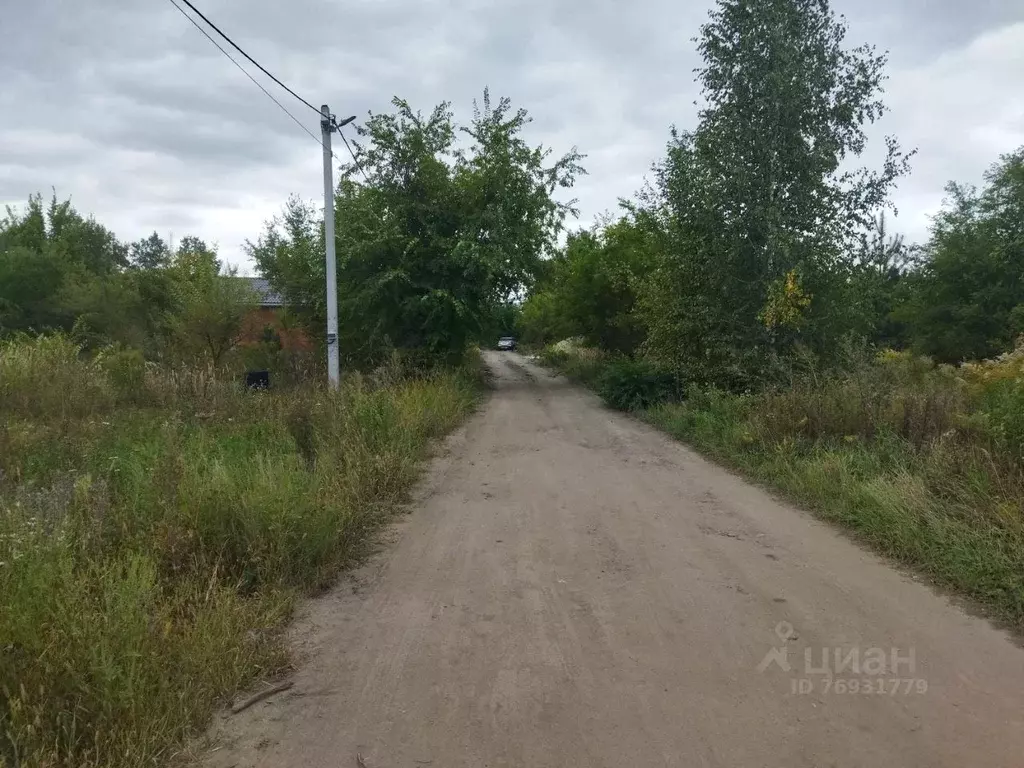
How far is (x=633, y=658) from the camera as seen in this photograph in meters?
4.18

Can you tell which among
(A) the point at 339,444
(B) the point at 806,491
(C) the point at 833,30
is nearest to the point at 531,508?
(A) the point at 339,444

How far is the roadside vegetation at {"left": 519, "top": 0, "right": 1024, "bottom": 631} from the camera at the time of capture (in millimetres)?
6277

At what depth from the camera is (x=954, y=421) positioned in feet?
25.9

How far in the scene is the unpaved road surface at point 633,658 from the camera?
331cm

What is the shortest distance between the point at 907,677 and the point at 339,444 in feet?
20.4

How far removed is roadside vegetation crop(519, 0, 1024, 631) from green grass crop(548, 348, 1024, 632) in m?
0.02

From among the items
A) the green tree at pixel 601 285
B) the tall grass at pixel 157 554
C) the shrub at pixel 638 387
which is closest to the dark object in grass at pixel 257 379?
the tall grass at pixel 157 554

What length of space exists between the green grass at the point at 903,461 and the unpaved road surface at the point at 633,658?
39cm

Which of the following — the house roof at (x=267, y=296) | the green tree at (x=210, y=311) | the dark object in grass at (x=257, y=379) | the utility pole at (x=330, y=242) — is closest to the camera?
the utility pole at (x=330, y=242)

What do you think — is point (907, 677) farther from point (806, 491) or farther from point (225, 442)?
point (225, 442)

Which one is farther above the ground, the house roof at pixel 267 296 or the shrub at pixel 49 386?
the house roof at pixel 267 296

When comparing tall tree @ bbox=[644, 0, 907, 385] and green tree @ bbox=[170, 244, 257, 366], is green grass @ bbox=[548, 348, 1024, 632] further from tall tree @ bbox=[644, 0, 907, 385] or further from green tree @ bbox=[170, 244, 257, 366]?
green tree @ bbox=[170, 244, 257, 366]

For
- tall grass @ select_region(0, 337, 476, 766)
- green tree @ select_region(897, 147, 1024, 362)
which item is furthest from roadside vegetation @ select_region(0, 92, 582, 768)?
green tree @ select_region(897, 147, 1024, 362)

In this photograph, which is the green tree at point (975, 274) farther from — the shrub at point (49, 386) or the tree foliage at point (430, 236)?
the shrub at point (49, 386)
